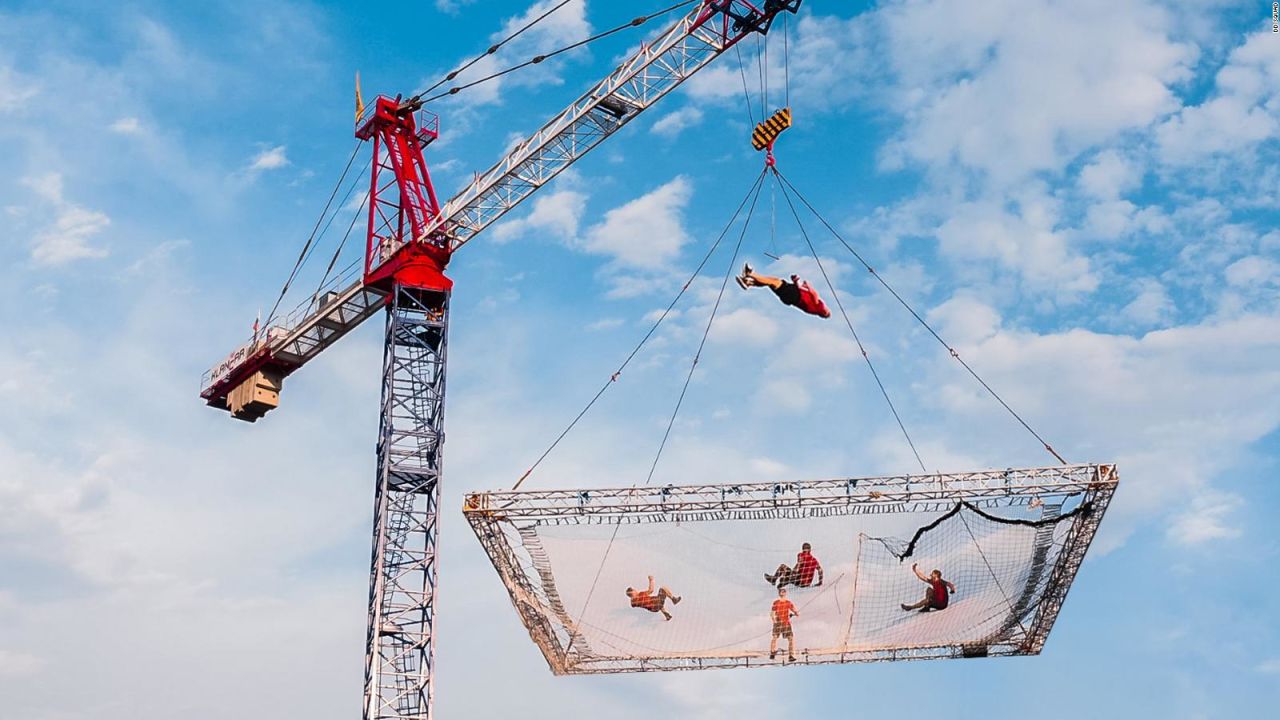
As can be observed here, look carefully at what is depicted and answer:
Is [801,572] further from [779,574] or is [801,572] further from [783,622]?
→ [783,622]

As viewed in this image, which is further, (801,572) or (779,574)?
(779,574)

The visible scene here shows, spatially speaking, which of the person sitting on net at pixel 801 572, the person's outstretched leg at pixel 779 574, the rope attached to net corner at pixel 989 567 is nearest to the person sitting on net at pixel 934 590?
the rope attached to net corner at pixel 989 567

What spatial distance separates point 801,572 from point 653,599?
14.3 ft

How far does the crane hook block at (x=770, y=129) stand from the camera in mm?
48656

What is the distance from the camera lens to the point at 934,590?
43500 mm

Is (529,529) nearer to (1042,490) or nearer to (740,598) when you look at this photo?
(740,598)

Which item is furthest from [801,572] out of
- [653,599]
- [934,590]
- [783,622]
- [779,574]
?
[653,599]

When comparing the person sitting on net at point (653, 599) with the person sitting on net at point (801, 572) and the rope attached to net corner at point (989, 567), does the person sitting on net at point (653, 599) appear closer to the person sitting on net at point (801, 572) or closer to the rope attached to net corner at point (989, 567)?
the person sitting on net at point (801, 572)

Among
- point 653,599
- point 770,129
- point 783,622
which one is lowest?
point 783,622

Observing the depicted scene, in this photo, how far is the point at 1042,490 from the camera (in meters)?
43.5

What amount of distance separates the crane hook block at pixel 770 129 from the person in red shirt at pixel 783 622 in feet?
47.4

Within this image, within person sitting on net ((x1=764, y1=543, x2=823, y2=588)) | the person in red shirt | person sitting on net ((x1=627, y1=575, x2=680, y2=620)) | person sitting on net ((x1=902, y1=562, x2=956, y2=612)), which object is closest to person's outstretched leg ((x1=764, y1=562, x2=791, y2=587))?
person sitting on net ((x1=764, y1=543, x2=823, y2=588))

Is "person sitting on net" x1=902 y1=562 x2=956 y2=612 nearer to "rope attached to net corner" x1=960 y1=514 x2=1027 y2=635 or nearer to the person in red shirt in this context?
"rope attached to net corner" x1=960 y1=514 x2=1027 y2=635

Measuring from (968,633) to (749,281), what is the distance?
12.2 metres
